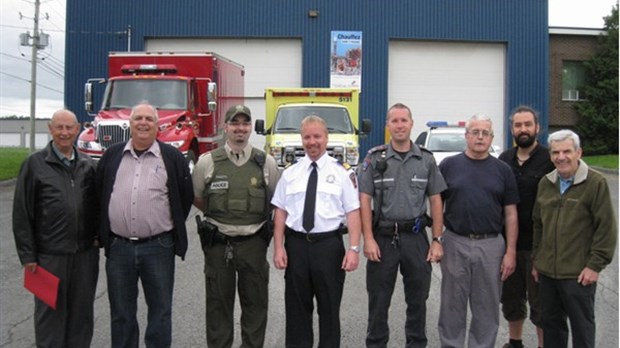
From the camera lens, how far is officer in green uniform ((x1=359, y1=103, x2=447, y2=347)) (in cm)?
470

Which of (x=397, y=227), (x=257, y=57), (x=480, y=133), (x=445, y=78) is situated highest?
(x=257, y=57)

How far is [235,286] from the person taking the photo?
484cm

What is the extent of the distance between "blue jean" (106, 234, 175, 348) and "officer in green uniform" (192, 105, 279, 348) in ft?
1.06

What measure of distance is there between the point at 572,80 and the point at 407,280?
2927cm

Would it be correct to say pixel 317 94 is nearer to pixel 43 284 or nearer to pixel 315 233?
pixel 315 233

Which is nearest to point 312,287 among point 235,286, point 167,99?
point 235,286

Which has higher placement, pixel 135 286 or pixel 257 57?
pixel 257 57

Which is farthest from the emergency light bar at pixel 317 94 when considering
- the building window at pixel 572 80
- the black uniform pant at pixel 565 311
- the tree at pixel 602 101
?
the building window at pixel 572 80

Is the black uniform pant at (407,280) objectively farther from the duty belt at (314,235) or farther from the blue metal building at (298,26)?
the blue metal building at (298,26)

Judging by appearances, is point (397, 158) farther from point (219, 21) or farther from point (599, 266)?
point (219, 21)

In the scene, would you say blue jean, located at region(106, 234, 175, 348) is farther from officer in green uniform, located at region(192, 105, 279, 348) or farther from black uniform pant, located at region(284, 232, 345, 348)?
black uniform pant, located at region(284, 232, 345, 348)

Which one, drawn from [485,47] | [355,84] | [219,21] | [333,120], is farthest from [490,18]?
[333,120]

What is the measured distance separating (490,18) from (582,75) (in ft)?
25.7

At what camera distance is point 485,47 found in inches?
1036
